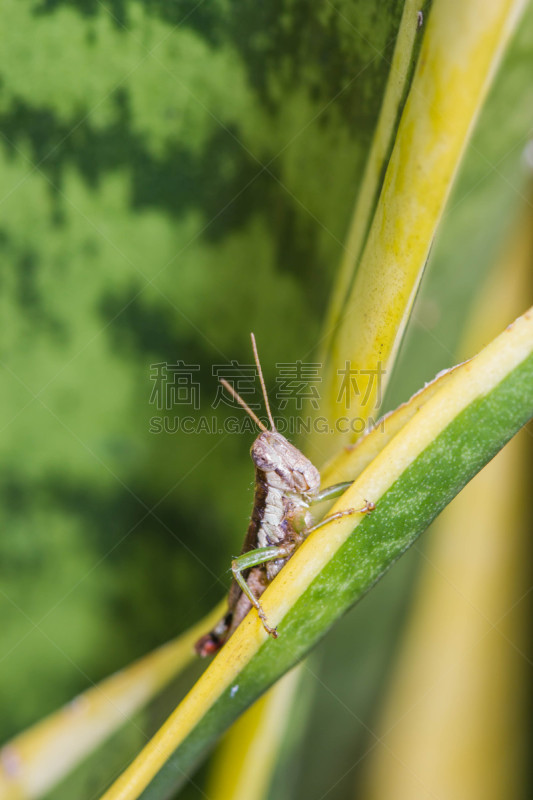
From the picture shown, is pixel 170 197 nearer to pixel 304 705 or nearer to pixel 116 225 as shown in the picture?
pixel 116 225

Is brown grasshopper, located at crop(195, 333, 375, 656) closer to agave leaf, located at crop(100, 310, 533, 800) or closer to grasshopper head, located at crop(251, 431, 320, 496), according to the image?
grasshopper head, located at crop(251, 431, 320, 496)

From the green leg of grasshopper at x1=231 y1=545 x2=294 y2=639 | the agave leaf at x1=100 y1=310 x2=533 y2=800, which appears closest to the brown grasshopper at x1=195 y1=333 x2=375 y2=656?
the green leg of grasshopper at x1=231 y1=545 x2=294 y2=639

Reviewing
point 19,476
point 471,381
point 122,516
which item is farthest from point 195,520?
point 471,381

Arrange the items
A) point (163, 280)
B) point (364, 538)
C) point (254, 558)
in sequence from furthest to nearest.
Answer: point (254, 558)
point (163, 280)
point (364, 538)

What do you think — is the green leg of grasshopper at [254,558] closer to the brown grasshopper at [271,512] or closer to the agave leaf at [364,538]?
the brown grasshopper at [271,512]

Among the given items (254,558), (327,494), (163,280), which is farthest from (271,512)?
(163,280)

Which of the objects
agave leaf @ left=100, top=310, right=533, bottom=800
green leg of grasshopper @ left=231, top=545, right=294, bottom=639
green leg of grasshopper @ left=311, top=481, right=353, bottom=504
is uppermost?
agave leaf @ left=100, top=310, right=533, bottom=800

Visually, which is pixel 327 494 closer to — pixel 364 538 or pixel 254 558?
pixel 254 558
